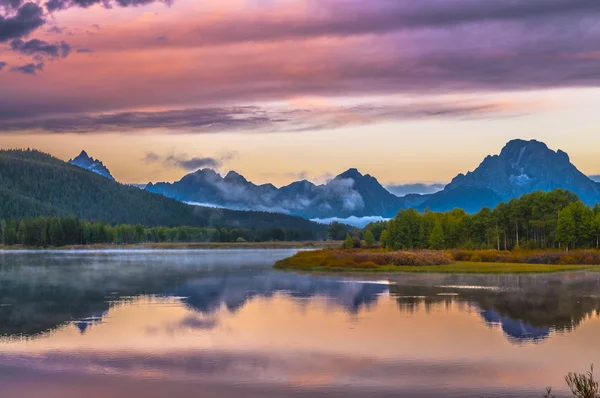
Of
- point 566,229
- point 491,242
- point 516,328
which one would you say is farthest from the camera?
point 491,242

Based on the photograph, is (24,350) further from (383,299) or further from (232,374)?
(383,299)

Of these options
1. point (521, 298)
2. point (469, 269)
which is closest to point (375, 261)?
point (469, 269)

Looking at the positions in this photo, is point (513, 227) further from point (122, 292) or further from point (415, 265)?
point (122, 292)

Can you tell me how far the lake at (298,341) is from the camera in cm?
3056

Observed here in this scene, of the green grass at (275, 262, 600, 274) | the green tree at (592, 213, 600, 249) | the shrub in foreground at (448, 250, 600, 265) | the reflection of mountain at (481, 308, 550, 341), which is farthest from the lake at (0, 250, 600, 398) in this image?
the green tree at (592, 213, 600, 249)

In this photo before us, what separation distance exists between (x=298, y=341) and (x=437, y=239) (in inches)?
4419

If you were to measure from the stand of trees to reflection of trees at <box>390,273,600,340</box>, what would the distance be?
4568 cm

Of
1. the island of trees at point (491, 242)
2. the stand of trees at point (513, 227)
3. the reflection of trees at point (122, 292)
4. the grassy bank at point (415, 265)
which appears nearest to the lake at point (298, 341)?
the reflection of trees at point (122, 292)

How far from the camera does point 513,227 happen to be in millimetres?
153250

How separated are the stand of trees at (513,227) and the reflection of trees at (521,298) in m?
45.7

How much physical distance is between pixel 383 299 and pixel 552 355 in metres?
26.9

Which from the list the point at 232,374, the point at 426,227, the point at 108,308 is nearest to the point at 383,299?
the point at 108,308

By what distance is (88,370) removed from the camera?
110ft

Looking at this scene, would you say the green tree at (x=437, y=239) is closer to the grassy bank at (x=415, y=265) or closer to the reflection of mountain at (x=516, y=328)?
the grassy bank at (x=415, y=265)
